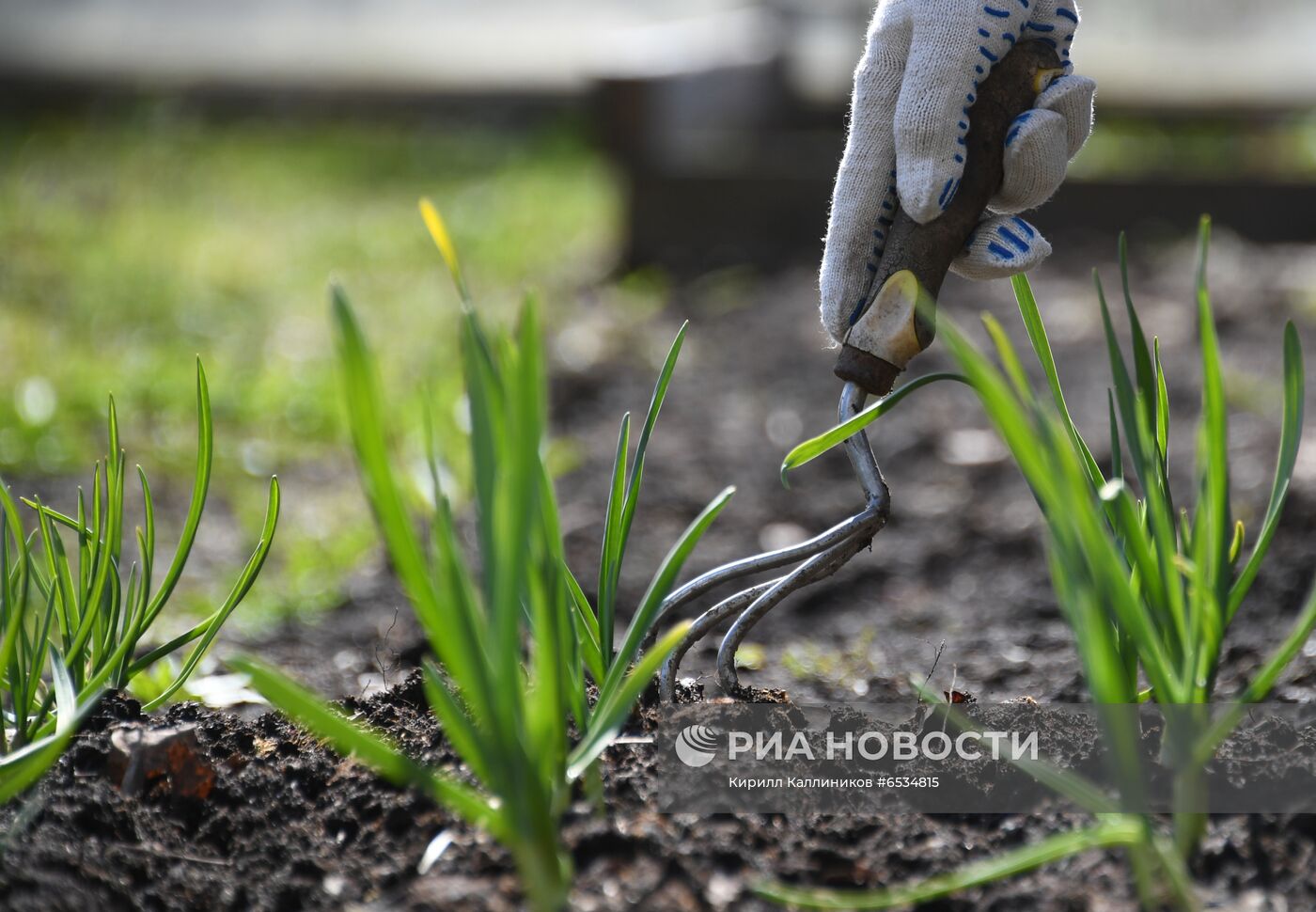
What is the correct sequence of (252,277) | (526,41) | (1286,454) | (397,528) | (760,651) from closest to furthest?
1. (397,528)
2. (1286,454)
3. (760,651)
4. (252,277)
5. (526,41)

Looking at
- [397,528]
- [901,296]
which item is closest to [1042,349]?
[901,296]

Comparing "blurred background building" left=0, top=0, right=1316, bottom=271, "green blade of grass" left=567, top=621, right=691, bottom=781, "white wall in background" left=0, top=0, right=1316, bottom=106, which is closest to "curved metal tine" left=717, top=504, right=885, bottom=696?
"green blade of grass" left=567, top=621, right=691, bottom=781

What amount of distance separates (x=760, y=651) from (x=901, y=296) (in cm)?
106

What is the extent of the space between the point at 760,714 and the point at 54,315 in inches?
146

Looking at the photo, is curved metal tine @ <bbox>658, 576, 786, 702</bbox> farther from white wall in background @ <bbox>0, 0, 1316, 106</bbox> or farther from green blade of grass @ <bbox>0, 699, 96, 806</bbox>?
white wall in background @ <bbox>0, 0, 1316, 106</bbox>

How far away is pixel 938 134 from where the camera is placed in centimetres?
121

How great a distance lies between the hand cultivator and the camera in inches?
48.0

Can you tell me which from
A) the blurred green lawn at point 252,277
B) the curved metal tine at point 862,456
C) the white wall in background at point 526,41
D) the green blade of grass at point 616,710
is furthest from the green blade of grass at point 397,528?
the white wall in background at point 526,41

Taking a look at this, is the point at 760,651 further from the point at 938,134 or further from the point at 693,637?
the point at 938,134

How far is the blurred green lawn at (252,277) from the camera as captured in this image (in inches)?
124

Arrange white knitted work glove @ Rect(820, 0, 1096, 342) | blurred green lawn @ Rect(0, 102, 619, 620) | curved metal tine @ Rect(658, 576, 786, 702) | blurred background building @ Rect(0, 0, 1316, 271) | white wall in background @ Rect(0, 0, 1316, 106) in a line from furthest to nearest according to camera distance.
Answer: white wall in background @ Rect(0, 0, 1316, 106)
blurred background building @ Rect(0, 0, 1316, 271)
blurred green lawn @ Rect(0, 102, 619, 620)
curved metal tine @ Rect(658, 576, 786, 702)
white knitted work glove @ Rect(820, 0, 1096, 342)

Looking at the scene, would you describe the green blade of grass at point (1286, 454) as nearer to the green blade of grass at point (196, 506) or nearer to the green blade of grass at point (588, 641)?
the green blade of grass at point (588, 641)

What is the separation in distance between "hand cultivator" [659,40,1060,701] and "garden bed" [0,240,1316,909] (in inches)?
10.1

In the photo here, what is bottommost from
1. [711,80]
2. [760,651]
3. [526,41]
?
[760,651]
